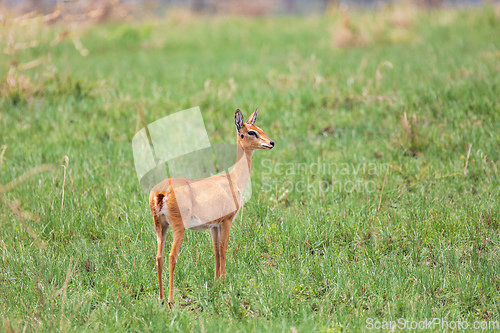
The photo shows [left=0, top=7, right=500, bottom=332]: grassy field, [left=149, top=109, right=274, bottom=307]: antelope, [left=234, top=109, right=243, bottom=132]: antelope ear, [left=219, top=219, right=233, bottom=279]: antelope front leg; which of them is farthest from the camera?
[left=0, top=7, right=500, bottom=332]: grassy field

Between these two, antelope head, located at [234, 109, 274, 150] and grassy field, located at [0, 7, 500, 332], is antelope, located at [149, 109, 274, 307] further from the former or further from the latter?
grassy field, located at [0, 7, 500, 332]

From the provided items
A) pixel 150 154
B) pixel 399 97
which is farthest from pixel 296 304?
pixel 399 97

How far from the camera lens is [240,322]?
4.15 metres

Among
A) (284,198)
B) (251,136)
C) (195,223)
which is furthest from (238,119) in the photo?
(284,198)

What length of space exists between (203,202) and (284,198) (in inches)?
98.5

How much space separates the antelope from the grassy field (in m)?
0.50

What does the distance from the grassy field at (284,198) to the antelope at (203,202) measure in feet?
1.66

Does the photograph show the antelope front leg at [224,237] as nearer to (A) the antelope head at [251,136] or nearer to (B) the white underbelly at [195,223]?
(B) the white underbelly at [195,223]

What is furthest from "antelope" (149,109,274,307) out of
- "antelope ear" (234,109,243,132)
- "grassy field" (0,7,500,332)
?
"grassy field" (0,7,500,332)

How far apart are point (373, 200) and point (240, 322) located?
9.15ft

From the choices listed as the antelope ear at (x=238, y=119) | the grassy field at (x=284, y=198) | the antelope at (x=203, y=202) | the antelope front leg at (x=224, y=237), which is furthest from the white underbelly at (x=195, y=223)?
the antelope ear at (x=238, y=119)

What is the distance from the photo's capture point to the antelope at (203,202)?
12.8 feet

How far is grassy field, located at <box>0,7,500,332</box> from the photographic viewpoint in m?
4.37

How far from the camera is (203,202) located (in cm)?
398
